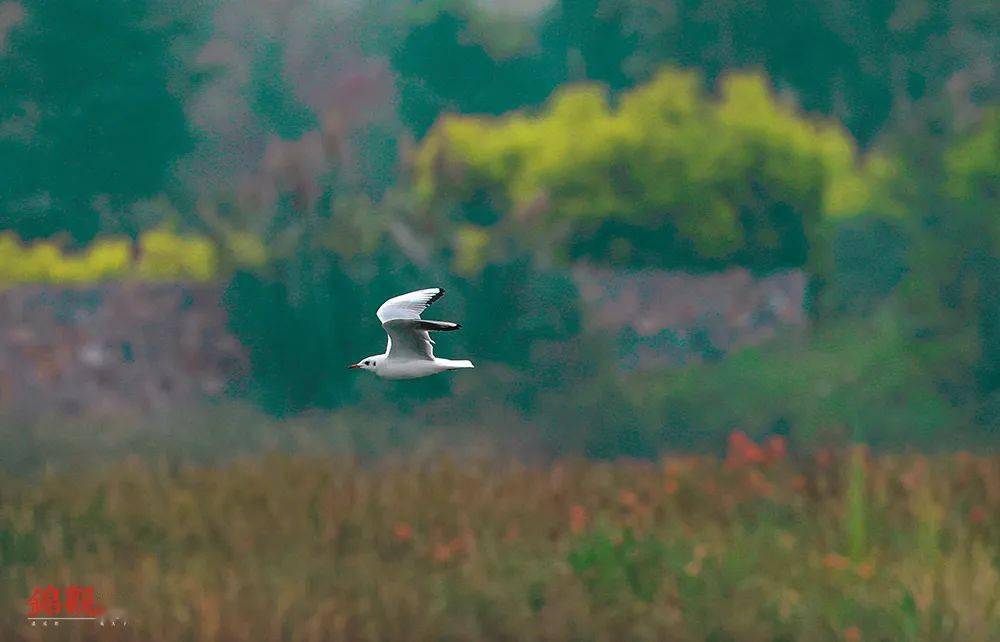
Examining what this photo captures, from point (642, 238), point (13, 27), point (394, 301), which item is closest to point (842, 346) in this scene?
point (642, 238)

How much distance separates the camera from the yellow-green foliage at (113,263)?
66.5 ft

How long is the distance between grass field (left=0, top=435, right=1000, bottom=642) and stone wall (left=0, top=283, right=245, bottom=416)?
20.4ft

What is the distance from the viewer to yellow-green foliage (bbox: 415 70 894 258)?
22.0 m

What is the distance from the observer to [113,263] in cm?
2081

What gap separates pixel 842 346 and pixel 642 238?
3972 mm

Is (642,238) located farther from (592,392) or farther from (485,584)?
(485,584)

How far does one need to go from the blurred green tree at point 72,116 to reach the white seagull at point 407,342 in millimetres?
18428

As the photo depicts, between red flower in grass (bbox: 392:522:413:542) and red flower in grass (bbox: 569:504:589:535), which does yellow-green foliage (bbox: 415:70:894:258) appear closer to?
red flower in grass (bbox: 569:504:589:535)

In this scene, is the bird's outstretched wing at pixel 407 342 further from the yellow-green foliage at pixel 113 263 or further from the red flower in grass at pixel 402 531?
the yellow-green foliage at pixel 113 263

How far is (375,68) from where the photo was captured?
1363 inches

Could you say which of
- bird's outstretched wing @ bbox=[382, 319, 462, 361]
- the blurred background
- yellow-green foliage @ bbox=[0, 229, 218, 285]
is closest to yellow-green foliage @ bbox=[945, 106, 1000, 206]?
the blurred background

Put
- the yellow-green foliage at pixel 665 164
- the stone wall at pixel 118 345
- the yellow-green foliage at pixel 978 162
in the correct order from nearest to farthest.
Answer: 1. the stone wall at pixel 118 345
2. the yellow-green foliage at pixel 978 162
3. the yellow-green foliage at pixel 665 164

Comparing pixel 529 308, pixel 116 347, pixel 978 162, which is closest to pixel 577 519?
pixel 529 308

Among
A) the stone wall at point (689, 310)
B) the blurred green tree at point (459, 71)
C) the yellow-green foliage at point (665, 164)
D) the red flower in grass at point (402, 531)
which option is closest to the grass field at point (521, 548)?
the red flower in grass at point (402, 531)
